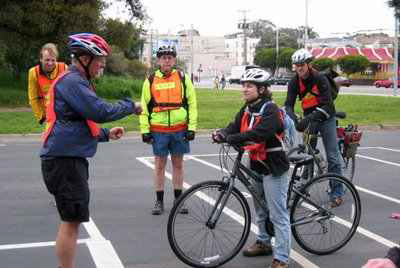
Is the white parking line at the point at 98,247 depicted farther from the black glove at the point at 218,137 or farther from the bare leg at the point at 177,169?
the black glove at the point at 218,137

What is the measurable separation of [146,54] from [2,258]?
5524 inches

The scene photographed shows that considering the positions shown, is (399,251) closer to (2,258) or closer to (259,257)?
(259,257)

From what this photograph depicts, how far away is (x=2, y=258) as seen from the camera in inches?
213

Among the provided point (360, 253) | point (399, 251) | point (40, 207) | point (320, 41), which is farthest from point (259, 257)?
point (320, 41)

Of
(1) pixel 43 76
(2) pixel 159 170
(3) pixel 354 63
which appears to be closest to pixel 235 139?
(2) pixel 159 170

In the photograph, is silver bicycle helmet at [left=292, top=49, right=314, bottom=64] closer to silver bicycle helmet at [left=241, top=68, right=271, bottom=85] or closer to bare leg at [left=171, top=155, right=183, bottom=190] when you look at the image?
bare leg at [left=171, top=155, right=183, bottom=190]

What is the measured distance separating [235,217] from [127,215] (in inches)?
86.9

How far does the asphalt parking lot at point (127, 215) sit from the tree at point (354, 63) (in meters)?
64.4

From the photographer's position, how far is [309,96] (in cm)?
720

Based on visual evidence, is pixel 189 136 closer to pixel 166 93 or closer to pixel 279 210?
pixel 166 93

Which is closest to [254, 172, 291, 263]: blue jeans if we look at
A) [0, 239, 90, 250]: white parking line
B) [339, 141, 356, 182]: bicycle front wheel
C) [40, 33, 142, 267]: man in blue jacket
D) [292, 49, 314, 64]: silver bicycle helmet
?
[40, 33, 142, 267]: man in blue jacket

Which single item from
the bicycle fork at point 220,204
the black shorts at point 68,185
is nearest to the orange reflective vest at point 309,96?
the bicycle fork at point 220,204

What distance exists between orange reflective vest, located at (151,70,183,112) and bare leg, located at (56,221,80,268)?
2701 millimetres

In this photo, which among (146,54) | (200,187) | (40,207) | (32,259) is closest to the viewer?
(200,187)
